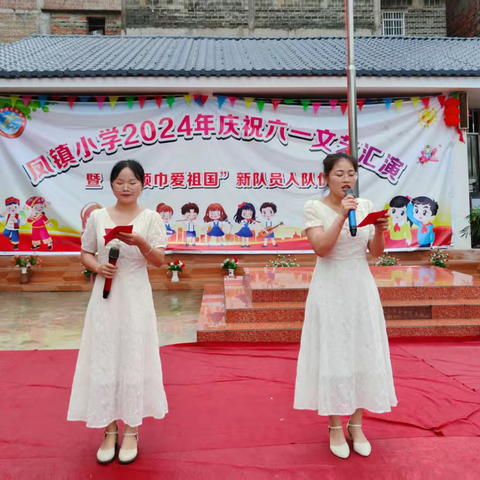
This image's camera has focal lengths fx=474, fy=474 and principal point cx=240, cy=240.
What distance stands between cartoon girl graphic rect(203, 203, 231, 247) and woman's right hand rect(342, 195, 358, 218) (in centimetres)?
541

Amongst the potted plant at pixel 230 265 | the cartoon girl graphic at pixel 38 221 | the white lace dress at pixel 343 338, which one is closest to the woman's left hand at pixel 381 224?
the white lace dress at pixel 343 338

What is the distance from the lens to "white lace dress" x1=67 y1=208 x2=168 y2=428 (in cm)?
224

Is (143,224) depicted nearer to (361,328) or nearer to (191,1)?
(361,328)

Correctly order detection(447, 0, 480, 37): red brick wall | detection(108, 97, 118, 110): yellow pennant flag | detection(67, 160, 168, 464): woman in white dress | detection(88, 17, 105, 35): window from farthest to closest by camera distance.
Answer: detection(88, 17, 105, 35): window < detection(447, 0, 480, 37): red brick wall < detection(108, 97, 118, 110): yellow pennant flag < detection(67, 160, 168, 464): woman in white dress

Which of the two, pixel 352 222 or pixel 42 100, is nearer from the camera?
pixel 352 222

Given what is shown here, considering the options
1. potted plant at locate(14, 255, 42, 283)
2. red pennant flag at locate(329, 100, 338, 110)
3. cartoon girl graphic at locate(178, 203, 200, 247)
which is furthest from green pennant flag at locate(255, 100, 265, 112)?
potted plant at locate(14, 255, 42, 283)

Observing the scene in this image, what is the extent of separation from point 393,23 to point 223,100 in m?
12.6

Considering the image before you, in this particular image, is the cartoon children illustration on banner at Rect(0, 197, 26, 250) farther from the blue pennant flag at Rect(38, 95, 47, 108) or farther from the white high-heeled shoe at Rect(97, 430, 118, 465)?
the white high-heeled shoe at Rect(97, 430, 118, 465)

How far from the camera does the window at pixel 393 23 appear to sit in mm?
17109

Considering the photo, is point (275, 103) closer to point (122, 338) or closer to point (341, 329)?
point (341, 329)

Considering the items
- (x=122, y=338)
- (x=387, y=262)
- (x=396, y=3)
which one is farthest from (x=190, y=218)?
(x=396, y=3)

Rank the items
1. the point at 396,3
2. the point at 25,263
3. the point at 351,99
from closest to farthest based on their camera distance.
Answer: the point at 351,99
the point at 25,263
the point at 396,3

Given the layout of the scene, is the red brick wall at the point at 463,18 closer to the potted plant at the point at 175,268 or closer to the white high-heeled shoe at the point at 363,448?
the potted plant at the point at 175,268

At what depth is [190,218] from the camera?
7.53 meters
